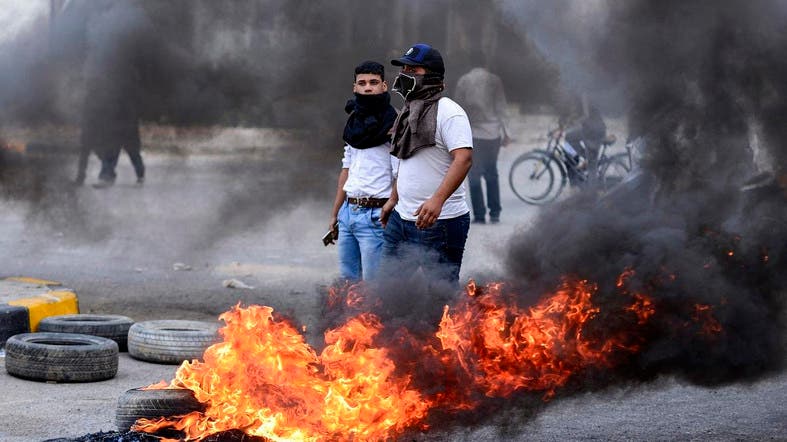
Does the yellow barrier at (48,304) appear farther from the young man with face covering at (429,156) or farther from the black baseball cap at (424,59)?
the black baseball cap at (424,59)

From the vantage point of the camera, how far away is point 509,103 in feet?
32.4

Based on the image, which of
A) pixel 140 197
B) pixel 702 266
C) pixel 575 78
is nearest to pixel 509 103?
pixel 575 78

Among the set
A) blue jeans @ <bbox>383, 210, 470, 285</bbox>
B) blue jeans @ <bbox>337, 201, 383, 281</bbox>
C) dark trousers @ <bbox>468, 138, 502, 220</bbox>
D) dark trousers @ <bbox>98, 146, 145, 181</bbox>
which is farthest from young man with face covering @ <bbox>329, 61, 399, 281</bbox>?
dark trousers @ <bbox>468, 138, 502, 220</bbox>

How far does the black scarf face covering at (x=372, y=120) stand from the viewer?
18.9 feet

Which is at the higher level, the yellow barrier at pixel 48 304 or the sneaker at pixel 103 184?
the sneaker at pixel 103 184

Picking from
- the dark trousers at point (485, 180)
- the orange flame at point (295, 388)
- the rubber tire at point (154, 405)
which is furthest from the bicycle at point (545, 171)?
the rubber tire at point (154, 405)

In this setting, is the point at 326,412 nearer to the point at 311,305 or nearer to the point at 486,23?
the point at 311,305

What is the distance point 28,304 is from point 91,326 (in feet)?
1.85

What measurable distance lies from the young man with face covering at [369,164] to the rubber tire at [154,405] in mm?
1638

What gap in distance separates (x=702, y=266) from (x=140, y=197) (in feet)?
20.2

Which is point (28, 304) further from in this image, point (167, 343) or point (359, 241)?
point (359, 241)

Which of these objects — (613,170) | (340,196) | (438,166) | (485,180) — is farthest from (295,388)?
(485,180)

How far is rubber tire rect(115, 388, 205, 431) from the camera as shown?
4.20 metres

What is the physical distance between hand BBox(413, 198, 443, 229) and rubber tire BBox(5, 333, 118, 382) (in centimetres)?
213
